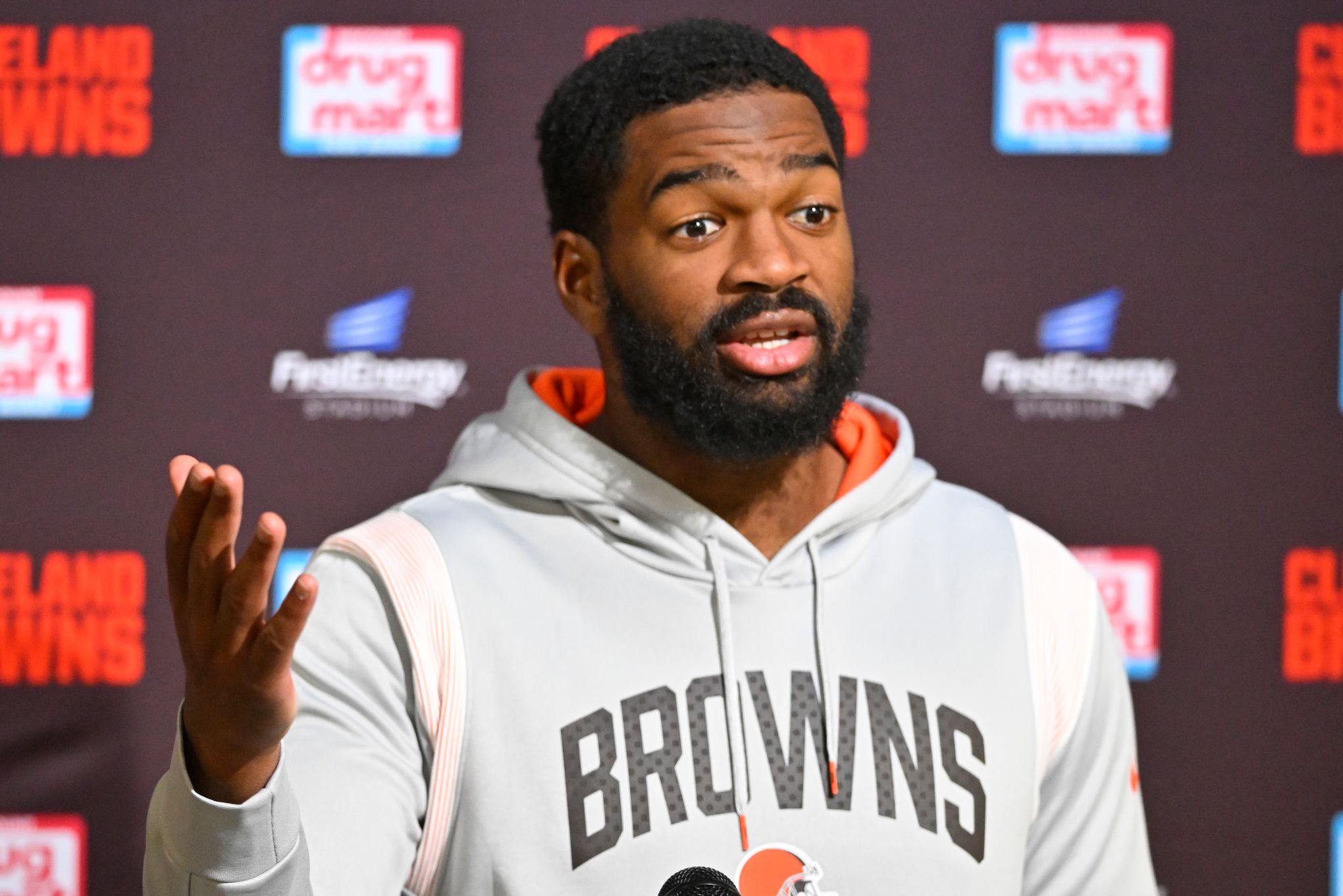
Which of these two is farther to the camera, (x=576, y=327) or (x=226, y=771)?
(x=576, y=327)

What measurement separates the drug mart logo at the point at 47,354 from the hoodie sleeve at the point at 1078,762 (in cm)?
125

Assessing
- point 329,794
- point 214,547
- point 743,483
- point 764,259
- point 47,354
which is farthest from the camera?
point 47,354

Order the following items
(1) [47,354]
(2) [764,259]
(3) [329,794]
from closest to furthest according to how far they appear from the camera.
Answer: (3) [329,794], (2) [764,259], (1) [47,354]

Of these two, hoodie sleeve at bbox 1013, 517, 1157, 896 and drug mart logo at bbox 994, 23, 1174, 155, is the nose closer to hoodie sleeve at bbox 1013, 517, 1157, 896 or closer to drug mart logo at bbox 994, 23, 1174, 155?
hoodie sleeve at bbox 1013, 517, 1157, 896

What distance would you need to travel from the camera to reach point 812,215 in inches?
44.1

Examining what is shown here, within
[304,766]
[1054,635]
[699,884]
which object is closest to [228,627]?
[304,766]

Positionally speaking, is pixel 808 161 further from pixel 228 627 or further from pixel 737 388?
pixel 228 627

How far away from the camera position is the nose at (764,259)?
107 cm

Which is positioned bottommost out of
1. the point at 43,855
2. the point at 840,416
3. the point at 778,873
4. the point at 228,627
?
the point at 43,855

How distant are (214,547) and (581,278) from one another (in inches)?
22.5

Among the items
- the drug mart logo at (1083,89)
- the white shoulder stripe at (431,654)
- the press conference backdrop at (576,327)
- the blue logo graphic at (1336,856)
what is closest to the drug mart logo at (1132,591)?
the press conference backdrop at (576,327)

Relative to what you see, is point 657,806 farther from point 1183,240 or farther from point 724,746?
point 1183,240

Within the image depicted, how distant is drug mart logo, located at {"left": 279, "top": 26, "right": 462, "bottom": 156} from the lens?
1.72m

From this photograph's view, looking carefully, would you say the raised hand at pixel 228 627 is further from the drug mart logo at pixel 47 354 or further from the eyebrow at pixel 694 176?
the drug mart logo at pixel 47 354
